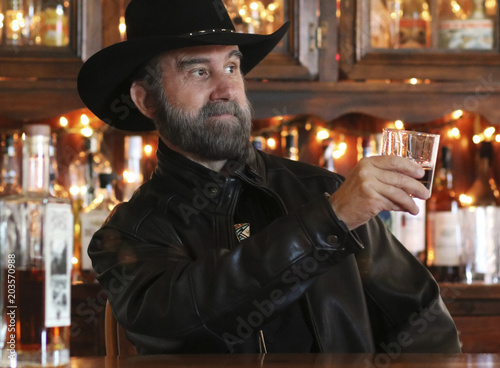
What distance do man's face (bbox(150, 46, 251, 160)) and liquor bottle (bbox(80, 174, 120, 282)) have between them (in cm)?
57

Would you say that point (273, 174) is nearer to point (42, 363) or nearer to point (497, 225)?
point (42, 363)

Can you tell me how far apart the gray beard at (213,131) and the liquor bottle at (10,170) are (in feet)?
2.63

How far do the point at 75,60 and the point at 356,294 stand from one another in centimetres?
108

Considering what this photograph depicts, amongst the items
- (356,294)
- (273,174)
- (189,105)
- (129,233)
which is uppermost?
(189,105)

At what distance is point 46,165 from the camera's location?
95cm

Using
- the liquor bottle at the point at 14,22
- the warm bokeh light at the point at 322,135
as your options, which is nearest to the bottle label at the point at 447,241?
the warm bokeh light at the point at 322,135

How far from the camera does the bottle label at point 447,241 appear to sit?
2.28 metres

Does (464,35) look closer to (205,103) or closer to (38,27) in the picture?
(205,103)

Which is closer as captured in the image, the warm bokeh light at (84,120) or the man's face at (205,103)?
the man's face at (205,103)

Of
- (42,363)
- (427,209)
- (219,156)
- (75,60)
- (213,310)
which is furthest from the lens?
(427,209)

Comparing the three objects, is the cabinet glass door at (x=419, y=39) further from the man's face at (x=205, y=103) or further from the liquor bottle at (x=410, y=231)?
the man's face at (x=205, y=103)

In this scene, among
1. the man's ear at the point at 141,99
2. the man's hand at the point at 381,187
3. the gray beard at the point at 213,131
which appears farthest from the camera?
the man's ear at the point at 141,99

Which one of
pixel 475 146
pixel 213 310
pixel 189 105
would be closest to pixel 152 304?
pixel 213 310

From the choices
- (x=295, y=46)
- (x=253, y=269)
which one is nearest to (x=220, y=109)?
(x=253, y=269)
